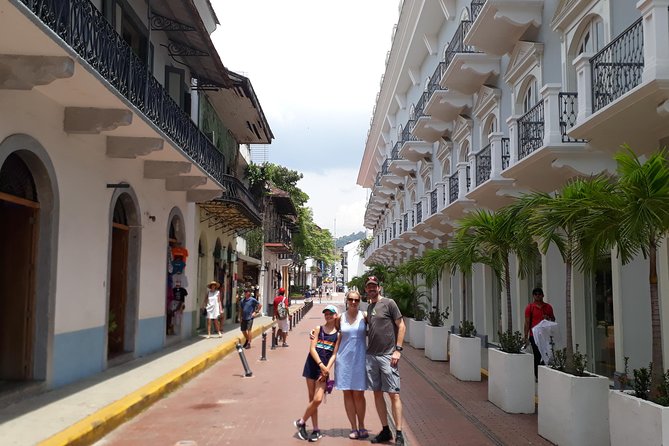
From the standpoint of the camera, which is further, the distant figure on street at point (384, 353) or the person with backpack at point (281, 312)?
the person with backpack at point (281, 312)

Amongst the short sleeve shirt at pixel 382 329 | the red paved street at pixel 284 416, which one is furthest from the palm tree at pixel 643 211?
the short sleeve shirt at pixel 382 329

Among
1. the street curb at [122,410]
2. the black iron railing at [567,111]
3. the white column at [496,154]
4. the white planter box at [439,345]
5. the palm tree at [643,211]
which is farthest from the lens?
the white planter box at [439,345]

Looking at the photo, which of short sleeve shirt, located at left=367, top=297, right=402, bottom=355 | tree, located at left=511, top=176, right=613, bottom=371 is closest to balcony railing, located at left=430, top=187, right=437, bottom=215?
tree, located at left=511, top=176, right=613, bottom=371

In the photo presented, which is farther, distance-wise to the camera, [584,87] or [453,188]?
[453,188]

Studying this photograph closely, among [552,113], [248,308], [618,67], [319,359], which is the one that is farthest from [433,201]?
[319,359]

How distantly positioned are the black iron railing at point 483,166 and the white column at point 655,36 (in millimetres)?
7939

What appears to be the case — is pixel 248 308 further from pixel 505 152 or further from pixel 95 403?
pixel 95 403

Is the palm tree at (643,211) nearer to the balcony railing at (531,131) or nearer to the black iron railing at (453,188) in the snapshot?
the balcony railing at (531,131)

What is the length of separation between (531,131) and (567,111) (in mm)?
1111

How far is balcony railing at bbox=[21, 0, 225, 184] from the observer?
25.0 ft

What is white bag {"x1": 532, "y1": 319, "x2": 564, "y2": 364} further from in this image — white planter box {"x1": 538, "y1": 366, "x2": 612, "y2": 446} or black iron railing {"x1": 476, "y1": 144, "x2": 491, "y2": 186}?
black iron railing {"x1": 476, "y1": 144, "x2": 491, "y2": 186}

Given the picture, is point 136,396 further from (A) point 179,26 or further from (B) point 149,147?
(A) point 179,26

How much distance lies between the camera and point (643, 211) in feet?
19.2

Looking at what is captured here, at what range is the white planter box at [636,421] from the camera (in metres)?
5.23
